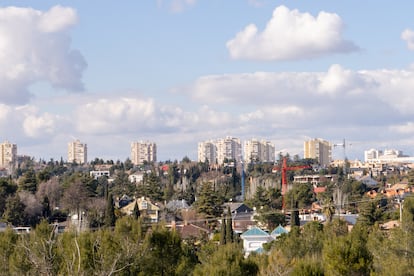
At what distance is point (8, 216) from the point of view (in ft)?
153

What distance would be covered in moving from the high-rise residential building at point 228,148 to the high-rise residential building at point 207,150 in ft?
3.24

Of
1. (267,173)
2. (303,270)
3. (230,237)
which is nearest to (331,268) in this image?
(303,270)

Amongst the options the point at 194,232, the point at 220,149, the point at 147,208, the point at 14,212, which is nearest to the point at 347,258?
the point at 194,232

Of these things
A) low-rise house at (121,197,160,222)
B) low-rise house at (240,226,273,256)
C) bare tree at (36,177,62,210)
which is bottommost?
low-rise house at (240,226,273,256)

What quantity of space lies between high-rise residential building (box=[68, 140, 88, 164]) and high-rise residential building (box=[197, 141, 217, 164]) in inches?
867

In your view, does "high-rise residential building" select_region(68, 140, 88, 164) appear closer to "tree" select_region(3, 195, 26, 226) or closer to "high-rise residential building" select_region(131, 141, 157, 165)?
"high-rise residential building" select_region(131, 141, 157, 165)

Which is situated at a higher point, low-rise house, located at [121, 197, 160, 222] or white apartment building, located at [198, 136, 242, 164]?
white apartment building, located at [198, 136, 242, 164]

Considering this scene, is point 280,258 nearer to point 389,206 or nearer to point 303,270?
point 303,270

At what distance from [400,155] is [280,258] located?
167824 millimetres

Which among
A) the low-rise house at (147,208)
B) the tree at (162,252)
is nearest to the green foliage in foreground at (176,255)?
the tree at (162,252)

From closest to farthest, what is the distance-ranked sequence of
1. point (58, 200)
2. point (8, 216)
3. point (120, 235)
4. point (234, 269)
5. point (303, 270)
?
point (303, 270) → point (234, 269) → point (120, 235) → point (8, 216) → point (58, 200)

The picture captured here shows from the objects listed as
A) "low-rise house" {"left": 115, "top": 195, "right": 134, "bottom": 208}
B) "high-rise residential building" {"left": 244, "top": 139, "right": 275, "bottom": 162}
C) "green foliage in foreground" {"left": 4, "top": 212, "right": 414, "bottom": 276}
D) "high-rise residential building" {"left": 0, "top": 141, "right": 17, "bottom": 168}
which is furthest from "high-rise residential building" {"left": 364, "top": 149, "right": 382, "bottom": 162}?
"green foliage in foreground" {"left": 4, "top": 212, "right": 414, "bottom": 276}

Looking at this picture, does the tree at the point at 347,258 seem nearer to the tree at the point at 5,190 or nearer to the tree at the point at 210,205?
the tree at the point at 210,205

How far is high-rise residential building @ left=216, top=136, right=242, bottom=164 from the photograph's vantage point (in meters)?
153
